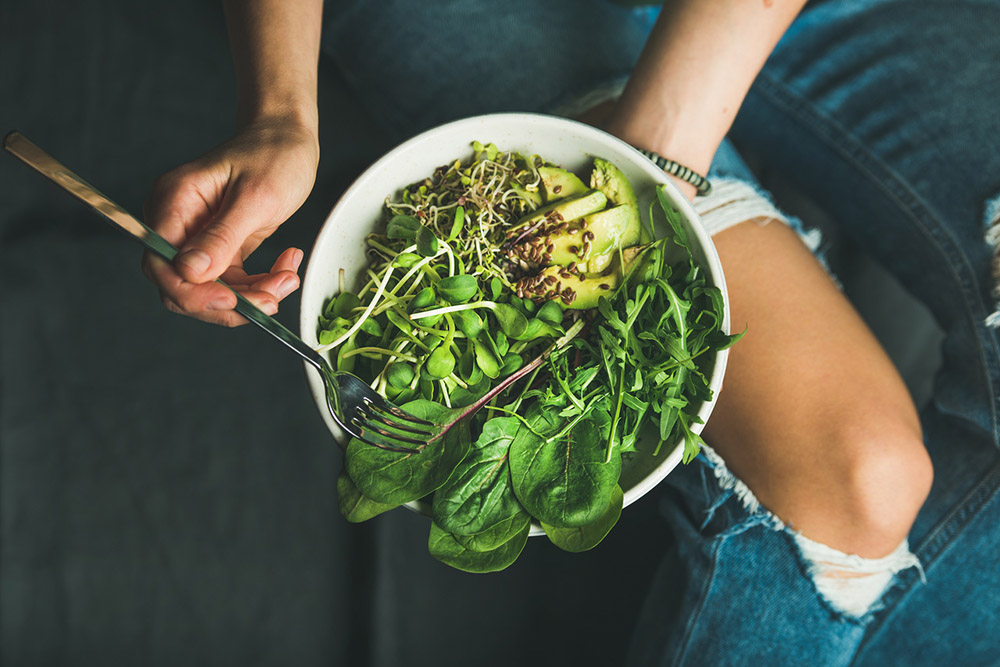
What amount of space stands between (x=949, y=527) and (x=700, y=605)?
35 cm

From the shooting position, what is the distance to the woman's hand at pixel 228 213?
0.49 metres

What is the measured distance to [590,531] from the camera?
0.55 meters

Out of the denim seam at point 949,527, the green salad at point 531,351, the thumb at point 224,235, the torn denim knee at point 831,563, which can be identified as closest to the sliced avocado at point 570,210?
the green salad at point 531,351

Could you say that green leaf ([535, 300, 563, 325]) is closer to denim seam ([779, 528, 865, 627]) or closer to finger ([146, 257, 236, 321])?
finger ([146, 257, 236, 321])

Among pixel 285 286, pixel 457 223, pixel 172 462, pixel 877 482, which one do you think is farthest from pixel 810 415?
pixel 172 462

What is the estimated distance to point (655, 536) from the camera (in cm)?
114

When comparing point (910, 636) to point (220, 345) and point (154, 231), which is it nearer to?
point (154, 231)

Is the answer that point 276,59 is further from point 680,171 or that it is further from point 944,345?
point 944,345

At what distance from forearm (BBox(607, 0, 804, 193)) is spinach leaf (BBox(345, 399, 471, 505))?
0.38m

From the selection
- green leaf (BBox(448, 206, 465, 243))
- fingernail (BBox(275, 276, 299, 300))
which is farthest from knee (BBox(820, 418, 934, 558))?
fingernail (BBox(275, 276, 299, 300))

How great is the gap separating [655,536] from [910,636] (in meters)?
0.40

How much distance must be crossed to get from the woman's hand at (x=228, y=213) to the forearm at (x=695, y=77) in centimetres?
Answer: 37

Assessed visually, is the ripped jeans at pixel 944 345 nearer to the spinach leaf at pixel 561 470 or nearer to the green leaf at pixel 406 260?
the spinach leaf at pixel 561 470

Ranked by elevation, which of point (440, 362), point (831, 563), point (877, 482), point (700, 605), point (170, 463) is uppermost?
point (440, 362)
